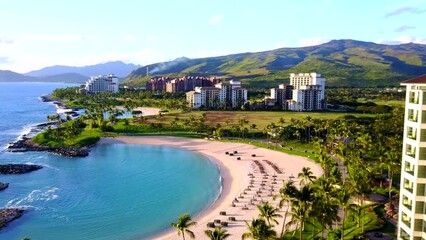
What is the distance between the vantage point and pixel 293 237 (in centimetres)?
4459

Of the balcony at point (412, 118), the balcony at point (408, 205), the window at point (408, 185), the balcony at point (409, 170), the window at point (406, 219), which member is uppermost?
the balcony at point (412, 118)

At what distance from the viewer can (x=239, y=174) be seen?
76062 millimetres

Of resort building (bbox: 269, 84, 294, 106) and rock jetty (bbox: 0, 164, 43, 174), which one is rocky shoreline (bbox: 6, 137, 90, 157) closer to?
rock jetty (bbox: 0, 164, 43, 174)

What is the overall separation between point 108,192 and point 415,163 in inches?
1967

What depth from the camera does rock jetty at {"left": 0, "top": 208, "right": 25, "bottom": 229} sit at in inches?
2103

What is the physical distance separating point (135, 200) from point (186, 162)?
27757mm

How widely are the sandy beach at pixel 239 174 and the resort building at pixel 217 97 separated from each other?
7330 cm

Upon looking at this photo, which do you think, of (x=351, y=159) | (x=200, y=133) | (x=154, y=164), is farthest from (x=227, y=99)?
(x=351, y=159)

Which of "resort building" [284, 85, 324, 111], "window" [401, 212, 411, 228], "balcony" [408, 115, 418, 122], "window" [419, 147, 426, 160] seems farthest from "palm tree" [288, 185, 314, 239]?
"resort building" [284, 85, 324, 111]

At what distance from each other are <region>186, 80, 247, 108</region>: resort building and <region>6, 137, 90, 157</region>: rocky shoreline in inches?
3572

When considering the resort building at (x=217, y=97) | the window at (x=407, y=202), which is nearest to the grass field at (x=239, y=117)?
the resort building at (x=217, y=97)

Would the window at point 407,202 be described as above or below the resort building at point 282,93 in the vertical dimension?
below

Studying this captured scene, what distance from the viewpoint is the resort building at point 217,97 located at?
187650 mm

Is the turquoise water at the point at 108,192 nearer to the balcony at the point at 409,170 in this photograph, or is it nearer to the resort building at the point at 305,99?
the balcony at the point at 409,170
